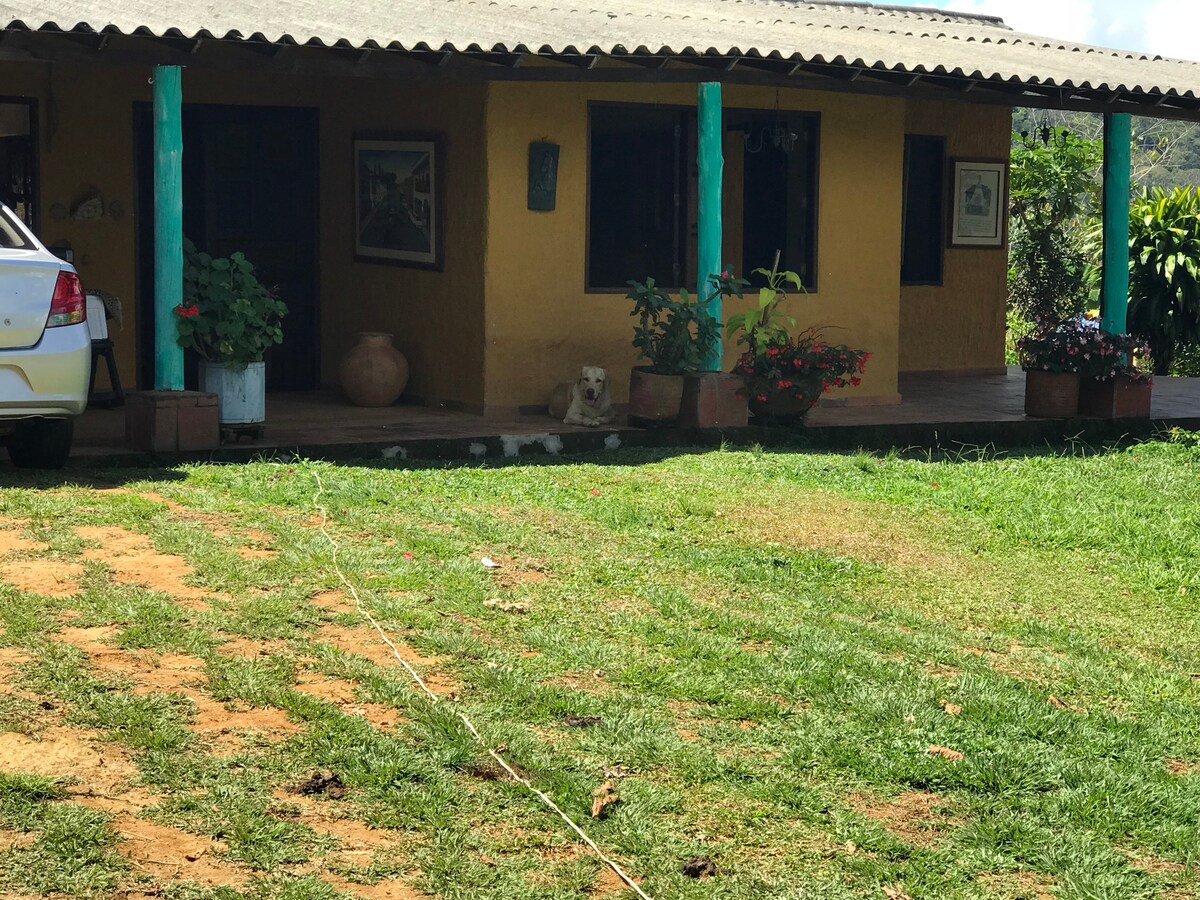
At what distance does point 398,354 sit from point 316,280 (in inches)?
56.8

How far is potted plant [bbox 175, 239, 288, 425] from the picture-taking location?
32.3ft

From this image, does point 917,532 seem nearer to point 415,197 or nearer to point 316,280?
point 415,197

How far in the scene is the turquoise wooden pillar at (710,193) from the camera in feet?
36.9

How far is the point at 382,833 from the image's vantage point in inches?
172

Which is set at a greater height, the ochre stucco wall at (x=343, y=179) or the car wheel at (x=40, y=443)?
the ochre stucco wall at (x=343, y=179)

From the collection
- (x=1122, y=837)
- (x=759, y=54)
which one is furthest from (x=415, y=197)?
(x=1122, y=837)

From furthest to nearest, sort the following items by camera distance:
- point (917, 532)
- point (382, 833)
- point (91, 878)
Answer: point (917, 532)
point (382, 833)
point (91, 878)

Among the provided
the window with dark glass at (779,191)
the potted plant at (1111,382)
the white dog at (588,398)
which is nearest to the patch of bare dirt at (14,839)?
the white dog at (588,398)

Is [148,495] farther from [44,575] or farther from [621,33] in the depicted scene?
[621,33]

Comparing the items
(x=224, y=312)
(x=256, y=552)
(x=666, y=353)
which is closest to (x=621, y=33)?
(x=666, y=353)

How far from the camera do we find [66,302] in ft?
27.5

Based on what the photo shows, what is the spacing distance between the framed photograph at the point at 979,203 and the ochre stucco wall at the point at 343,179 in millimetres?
5925

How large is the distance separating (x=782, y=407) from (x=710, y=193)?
1.53m

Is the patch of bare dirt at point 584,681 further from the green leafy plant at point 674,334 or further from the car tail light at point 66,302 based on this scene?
the green leafy plant at point 674,334
